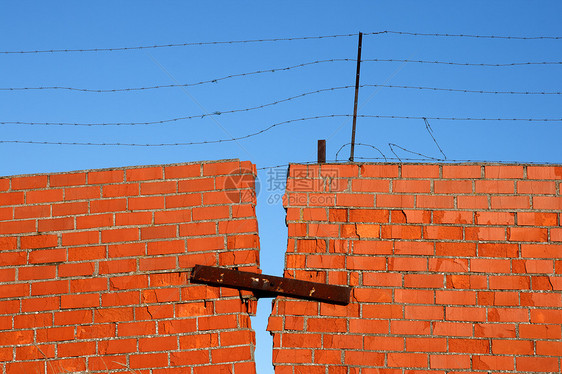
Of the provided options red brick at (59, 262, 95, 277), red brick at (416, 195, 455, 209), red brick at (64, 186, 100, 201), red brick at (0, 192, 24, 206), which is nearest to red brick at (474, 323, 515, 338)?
red brick at (416, 195, 455, 209)

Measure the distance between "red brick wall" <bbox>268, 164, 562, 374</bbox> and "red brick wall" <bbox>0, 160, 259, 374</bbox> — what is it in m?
0.31

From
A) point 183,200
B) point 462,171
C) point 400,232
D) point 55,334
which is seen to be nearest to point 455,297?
point 400,232

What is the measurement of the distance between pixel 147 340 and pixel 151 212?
0.73 metres

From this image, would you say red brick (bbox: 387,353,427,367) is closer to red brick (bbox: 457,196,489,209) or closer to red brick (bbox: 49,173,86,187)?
red brick (bbox: 457,196,489,209)

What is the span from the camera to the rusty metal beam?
3805mm

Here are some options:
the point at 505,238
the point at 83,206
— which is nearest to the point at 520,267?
the point at 505,238

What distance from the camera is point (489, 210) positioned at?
3.96m

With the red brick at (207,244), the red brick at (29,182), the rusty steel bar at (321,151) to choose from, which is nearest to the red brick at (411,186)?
the rusty steel bar at (321,151)

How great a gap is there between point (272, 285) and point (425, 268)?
33.8 inches

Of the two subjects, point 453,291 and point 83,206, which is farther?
point 83,206

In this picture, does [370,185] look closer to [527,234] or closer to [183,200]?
[527,234]

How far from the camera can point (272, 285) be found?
12.6 ft

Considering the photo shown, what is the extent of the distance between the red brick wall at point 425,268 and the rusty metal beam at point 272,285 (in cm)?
6

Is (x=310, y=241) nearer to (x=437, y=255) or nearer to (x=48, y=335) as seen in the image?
(x=437, y=255)
